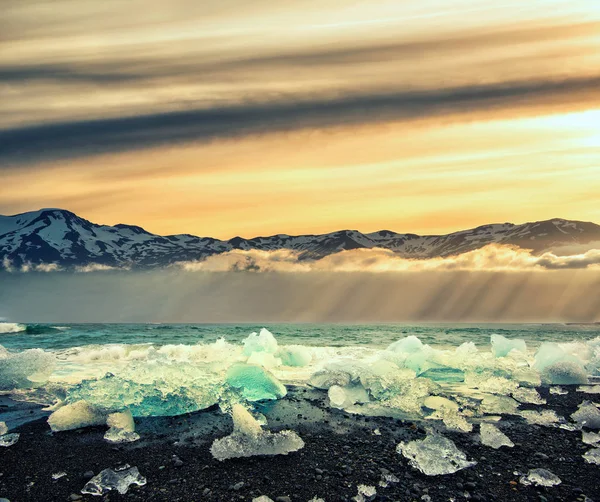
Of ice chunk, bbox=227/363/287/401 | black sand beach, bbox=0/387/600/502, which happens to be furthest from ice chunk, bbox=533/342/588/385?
ice chunk, bbox=227/363/287/401

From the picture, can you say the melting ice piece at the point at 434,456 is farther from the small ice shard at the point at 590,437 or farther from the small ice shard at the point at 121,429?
the small ice shard at the point at 121,429

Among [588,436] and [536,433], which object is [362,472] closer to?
[536,433]

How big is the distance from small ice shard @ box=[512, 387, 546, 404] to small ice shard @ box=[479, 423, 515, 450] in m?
2.78

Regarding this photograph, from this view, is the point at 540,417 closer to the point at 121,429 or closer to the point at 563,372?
the point at 563,372

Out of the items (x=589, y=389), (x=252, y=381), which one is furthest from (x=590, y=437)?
(x=252, y=381)

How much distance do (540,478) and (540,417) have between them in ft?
→ 8.92

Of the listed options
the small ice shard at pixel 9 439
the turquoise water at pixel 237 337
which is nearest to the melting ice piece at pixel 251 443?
the small ice shard at pixel 9 439

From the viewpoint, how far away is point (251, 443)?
5121 mm

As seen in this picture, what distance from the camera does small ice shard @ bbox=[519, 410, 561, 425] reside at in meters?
6.57

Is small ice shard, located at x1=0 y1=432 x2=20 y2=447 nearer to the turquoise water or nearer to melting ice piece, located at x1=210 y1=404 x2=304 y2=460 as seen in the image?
melting ice piece, located at x1=210 y1=404 x2=304 y2=460

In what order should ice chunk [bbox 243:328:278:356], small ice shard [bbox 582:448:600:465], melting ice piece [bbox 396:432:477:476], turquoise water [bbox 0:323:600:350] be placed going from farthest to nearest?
turquoise water [bbox 0:323:600:350]
ice chunk [bbox 243:328:278:356]
small ice shard [bbox 582:448:600:465]
melting ice piece [bbox 396:432:477:476]

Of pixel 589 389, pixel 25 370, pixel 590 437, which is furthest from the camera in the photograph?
pixel 25 370

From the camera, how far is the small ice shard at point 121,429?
5.85 m

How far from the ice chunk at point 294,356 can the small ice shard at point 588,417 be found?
7150mm
